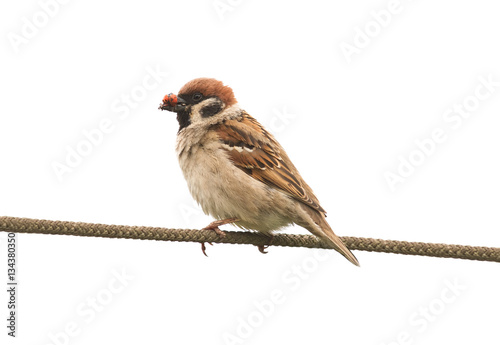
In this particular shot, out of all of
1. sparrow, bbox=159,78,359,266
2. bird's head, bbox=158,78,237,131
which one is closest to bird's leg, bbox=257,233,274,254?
sparrow, bbox=159,78,359,266

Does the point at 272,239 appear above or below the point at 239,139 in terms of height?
below

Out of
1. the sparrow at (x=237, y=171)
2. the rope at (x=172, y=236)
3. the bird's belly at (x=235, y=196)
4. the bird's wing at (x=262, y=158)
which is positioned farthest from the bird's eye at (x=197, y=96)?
the rope at (x=172, y=236)

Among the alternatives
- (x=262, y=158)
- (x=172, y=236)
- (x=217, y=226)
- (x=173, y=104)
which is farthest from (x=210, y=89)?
(x=172, y=236)

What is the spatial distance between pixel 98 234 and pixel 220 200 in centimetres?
138

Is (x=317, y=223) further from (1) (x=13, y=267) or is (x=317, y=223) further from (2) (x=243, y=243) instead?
(1) (x=13, y=267)

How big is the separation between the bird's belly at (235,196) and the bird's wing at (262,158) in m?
Result: 0.07

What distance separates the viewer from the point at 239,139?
5.56 metres

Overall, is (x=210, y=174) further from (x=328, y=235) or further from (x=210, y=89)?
(x=328, y=235)

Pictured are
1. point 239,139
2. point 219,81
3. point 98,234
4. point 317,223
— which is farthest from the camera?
point 219,81

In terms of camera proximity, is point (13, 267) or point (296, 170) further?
point (296, 170)

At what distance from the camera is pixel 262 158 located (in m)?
5.50

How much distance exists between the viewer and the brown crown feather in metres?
5.89

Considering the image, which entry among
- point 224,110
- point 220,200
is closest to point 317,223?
point 220,200

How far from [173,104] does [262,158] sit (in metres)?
0.99
